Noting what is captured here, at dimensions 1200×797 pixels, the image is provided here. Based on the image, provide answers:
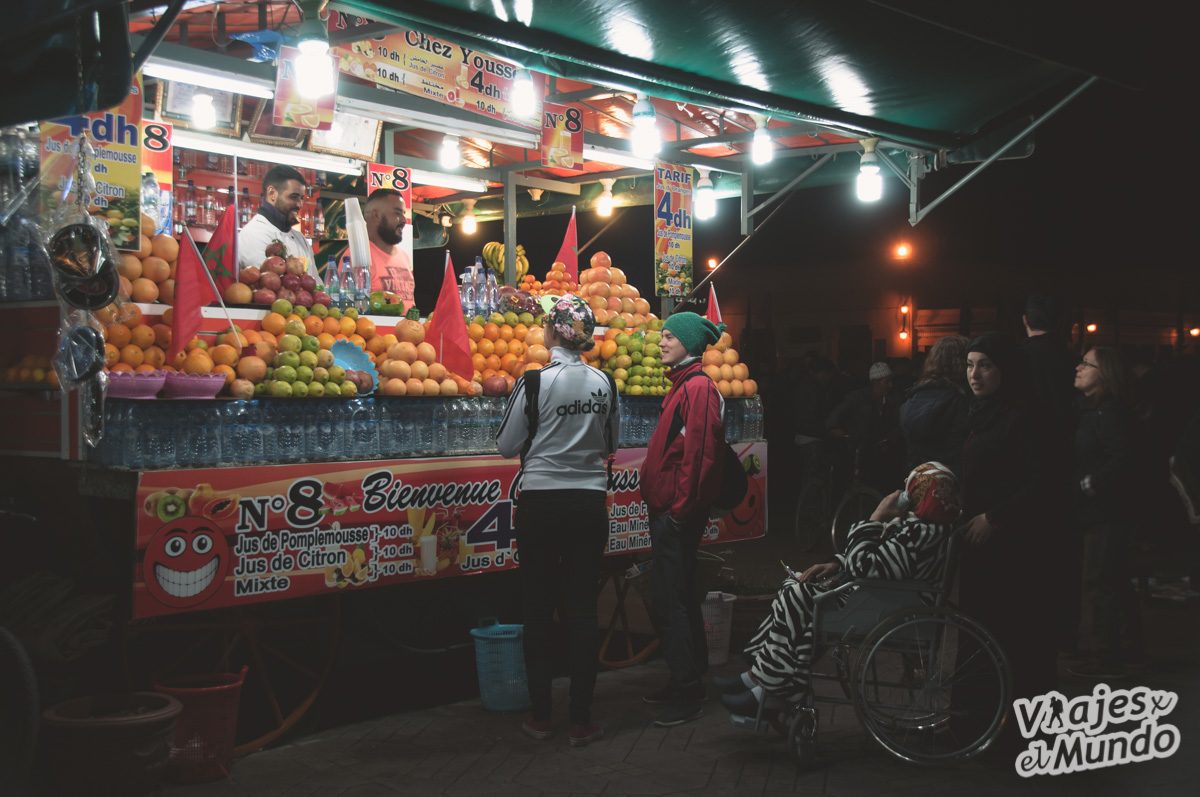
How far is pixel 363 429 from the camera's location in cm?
585

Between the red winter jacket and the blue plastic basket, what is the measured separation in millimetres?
1048

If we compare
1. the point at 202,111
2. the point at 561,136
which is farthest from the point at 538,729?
the point at 202,111

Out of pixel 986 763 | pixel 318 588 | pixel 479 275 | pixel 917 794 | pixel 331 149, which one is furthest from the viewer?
pixel 331 149

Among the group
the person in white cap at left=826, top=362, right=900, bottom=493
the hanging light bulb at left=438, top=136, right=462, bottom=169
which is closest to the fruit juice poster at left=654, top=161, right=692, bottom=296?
the hanging light bulb at left=438, top=136, right=462, bottom=169

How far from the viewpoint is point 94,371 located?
463cm

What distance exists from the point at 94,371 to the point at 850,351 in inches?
829

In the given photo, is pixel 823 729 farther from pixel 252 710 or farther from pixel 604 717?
pixel 252 710

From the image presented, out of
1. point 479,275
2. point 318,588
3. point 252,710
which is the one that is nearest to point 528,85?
point 479,275

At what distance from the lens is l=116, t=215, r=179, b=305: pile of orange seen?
5.40 meters

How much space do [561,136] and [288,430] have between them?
13.8 feet

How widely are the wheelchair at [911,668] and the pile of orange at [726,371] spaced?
3.24 meters

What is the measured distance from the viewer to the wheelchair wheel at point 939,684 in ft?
15.5

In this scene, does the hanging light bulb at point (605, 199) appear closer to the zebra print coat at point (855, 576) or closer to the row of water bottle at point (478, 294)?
the row of water bottle at point (478, 294)

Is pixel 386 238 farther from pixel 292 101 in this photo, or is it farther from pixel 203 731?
pixel 203 731
